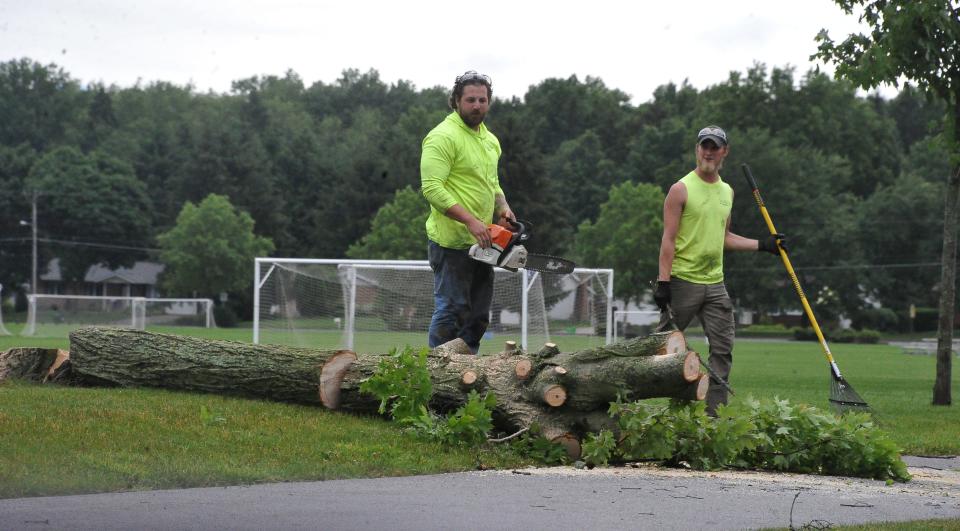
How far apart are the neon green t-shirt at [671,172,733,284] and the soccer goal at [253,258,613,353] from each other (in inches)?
394

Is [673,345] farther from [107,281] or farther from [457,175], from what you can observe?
[107,281]

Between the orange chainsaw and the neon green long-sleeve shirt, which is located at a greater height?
the neon green long-sleeve shirt

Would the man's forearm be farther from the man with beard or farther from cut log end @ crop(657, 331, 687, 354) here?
cut log end @ crop(657, 331, 687, 354)

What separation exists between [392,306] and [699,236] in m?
12.1

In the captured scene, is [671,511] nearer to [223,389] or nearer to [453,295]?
[453,295]

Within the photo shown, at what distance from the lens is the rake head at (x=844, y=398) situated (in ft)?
32.6

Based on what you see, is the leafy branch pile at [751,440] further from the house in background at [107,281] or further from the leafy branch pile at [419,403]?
the house in background at [107,281]

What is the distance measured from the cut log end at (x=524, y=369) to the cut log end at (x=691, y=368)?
98 centimetres

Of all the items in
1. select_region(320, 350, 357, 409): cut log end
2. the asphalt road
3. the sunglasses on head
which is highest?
the sunglasses on head

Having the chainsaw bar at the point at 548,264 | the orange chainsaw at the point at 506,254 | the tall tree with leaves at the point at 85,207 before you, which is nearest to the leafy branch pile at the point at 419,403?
the orange chainsaw at the point at 506,254

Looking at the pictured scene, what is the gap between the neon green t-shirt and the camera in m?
9.05

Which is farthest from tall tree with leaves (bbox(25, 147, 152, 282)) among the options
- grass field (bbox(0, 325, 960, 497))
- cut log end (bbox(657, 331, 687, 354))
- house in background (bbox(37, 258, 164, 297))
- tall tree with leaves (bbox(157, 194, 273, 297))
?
cut log end (bbox(657, 331, 687, 354))

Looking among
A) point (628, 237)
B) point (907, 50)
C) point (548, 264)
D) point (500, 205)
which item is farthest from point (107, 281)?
point (548, 264)

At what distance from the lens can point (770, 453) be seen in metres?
7.89
